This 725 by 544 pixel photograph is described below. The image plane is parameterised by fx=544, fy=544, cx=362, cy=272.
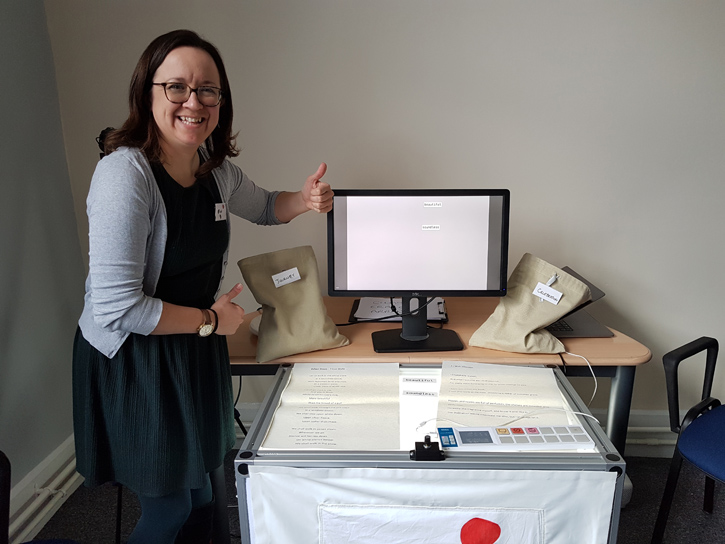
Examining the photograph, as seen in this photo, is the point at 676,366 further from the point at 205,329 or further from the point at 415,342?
the point at 205,329

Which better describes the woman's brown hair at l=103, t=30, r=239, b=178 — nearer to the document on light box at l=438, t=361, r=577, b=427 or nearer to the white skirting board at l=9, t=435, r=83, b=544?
the document on light box at l=438, t=361, r=577, b=427

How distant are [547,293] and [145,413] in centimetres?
114

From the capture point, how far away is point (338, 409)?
1336 millimetres

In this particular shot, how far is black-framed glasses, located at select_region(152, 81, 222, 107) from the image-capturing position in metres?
1.23

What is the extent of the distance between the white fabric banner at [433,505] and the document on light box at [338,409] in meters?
0.08

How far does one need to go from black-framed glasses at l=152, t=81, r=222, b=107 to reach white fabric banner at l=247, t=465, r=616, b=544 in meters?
0.83

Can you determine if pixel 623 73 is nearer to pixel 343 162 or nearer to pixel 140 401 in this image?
pixel 343 162

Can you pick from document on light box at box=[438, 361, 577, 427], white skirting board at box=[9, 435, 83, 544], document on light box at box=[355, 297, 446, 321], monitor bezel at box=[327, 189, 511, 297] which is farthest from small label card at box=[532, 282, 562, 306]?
white skirting board at box=[9, 435, 83, 544]

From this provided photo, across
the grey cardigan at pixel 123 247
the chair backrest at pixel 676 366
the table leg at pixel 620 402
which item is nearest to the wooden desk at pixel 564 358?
the table leg at pixel 620 402

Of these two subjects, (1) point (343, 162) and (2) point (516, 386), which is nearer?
(2) point (516, 386)

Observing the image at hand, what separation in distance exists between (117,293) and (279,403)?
47cm

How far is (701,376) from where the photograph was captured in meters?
2.33

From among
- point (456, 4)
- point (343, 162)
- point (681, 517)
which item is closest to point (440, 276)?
point (343, 162)

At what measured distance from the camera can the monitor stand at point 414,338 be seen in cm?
162
